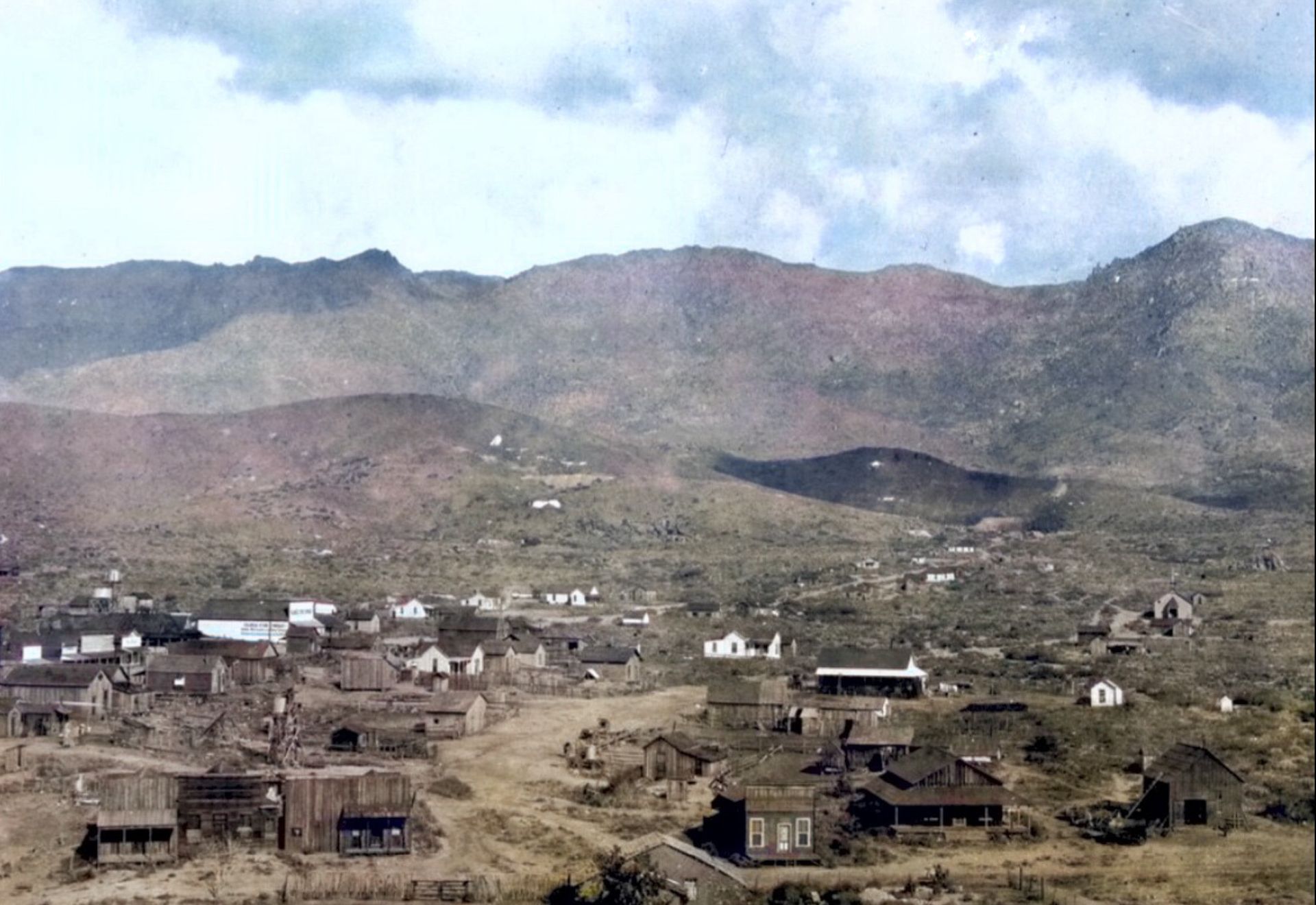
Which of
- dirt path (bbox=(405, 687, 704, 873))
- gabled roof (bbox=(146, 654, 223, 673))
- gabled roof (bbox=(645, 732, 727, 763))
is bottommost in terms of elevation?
dirt path (bbox=(405, 687, 704, 873))

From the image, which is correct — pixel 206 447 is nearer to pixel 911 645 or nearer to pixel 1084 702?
pixel 911 645

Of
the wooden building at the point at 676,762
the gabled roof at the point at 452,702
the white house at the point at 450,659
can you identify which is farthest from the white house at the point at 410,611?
the wooden building at the point at 676,762

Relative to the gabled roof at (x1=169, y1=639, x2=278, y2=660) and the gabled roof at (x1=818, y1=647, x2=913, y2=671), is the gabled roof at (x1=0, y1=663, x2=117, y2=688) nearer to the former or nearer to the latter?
the gabled roof at (x1=169, y1=639, x2=278, y2=660)

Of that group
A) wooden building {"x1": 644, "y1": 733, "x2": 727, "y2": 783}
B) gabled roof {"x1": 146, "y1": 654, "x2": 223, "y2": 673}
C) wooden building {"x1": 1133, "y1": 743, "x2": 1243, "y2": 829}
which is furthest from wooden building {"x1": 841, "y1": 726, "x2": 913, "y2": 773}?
gabled roof {"x1": 146, "y1": 654, "x2": 223, "y2": 673}

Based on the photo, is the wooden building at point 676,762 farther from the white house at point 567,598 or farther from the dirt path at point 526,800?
the white house at point 567,598

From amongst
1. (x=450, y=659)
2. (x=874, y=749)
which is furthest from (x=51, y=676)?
(x=874, y=749)

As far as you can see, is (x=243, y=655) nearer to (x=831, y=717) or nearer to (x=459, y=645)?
(x=459, y=645)
